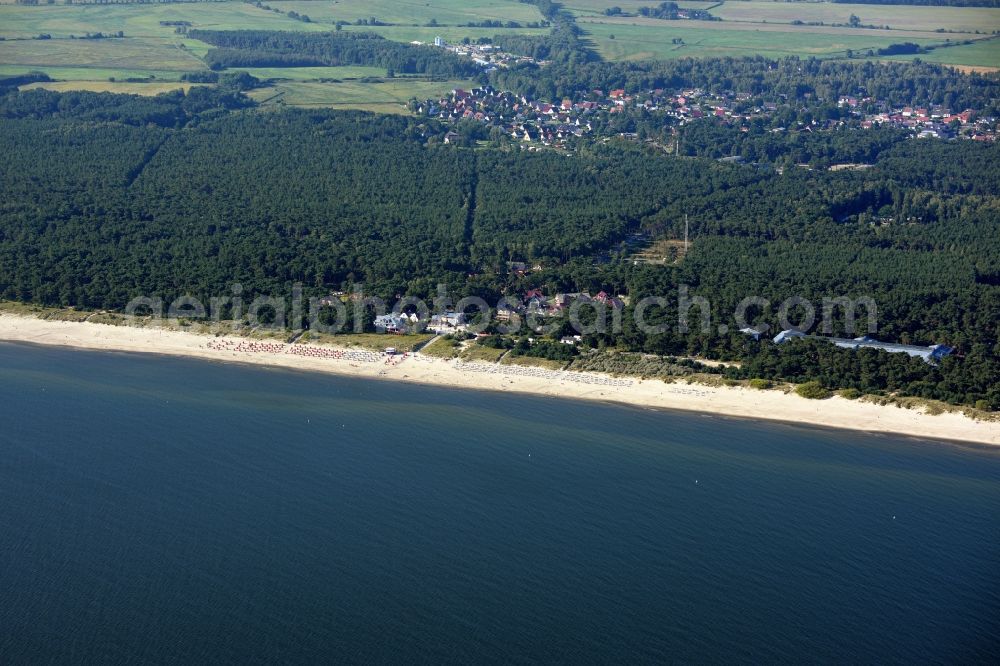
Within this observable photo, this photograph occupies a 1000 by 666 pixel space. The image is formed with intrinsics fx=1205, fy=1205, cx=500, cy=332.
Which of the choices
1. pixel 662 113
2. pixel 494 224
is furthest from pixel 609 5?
pixel 494 224

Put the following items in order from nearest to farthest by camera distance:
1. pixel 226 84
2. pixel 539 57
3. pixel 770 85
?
pixel 226 84, pixel 770 85, pixel 539 57

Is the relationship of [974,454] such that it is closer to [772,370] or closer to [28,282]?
[772,370]

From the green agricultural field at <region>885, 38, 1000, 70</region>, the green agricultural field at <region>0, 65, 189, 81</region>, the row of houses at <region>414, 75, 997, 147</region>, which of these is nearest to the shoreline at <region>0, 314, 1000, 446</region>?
the row of houses at <region>414, 75, 997, 147</region>

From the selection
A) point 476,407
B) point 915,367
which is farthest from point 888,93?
point 476,407

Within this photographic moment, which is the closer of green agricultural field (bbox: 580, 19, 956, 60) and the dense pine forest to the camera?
the dense pine forest

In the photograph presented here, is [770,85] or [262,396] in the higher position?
[770,85]

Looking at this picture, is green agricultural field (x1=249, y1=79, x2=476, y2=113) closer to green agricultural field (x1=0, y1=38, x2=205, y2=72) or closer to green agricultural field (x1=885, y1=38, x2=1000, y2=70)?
green agricultural field (x1=0, y1=38, x2=205, y2=72)

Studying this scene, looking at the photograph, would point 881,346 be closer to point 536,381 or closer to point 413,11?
point 536,381
